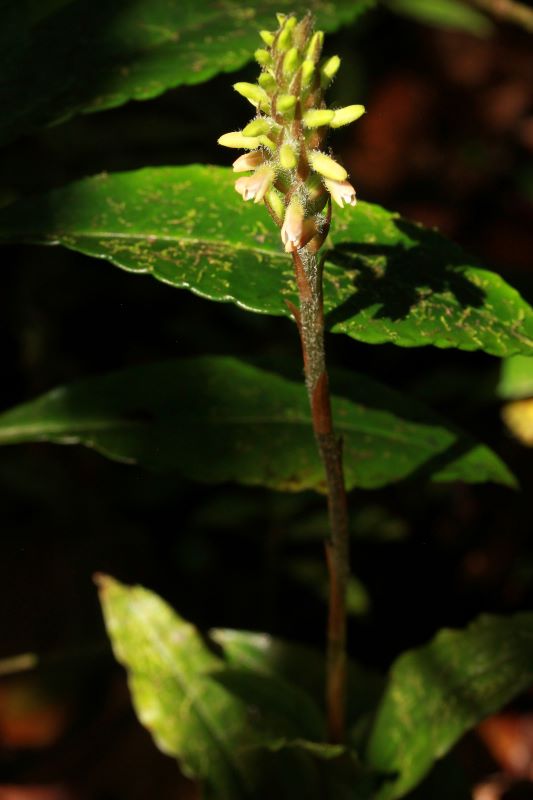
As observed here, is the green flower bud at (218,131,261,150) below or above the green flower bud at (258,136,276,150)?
above

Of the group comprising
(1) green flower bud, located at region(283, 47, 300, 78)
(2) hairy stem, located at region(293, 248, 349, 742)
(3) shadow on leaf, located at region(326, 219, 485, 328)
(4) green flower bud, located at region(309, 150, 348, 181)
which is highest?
(1) green flower bud, located at region(283, 47, 300, 78)

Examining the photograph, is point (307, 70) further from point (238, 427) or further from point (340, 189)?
point (238, 427)

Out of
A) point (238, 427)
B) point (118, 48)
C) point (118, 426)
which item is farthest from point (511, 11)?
point (118, 426)

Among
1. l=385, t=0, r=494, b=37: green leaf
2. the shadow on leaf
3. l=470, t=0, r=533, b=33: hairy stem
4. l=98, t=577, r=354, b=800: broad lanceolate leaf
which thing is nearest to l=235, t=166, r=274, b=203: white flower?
the shadow on leaf

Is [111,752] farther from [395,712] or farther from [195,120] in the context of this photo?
[195,120]

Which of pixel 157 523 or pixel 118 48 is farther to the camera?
pixel 157 523

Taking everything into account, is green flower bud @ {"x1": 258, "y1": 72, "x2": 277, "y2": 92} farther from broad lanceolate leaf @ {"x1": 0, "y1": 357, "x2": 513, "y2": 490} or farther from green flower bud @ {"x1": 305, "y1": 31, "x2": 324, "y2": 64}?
broad lanceolate leaf @ {"x1": 0, "y1": 357, "x2": 513, "y2": 490}
